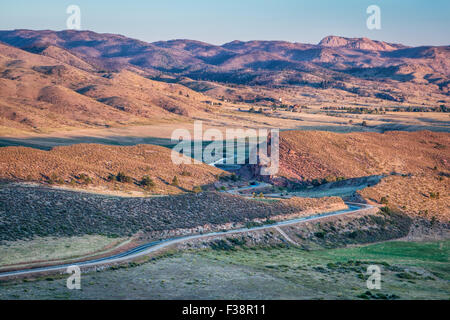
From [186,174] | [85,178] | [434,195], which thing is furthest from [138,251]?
[434,195]

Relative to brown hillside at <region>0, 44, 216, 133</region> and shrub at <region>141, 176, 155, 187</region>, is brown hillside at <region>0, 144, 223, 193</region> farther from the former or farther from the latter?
brown hillside at <region>0, 44, 216, 133</region>

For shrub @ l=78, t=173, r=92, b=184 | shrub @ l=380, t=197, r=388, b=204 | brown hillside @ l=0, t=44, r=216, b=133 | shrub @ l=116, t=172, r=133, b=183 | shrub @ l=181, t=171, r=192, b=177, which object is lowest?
shrub @ l=380, t=197, r=388, b=204

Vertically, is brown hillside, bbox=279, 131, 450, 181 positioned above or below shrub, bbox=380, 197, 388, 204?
above

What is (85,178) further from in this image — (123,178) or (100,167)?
(100,167)

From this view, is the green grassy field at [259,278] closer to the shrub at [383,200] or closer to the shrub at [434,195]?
the shrub at [383,200]

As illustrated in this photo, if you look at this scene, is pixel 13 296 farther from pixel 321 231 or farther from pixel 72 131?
pixel 72 131

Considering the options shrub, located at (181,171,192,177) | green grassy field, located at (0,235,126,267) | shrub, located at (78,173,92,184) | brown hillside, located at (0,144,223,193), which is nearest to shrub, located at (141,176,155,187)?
brown hillside, located at (0,144,223,193)
